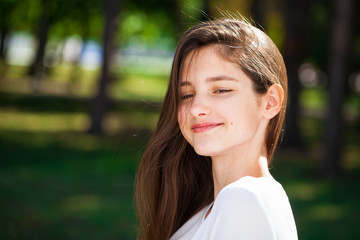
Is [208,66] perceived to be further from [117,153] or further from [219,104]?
[117,153]

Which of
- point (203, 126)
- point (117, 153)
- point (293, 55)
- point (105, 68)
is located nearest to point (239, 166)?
point (203, 126)

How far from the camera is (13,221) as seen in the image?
21.7ft

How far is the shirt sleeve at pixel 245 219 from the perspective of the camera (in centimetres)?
162

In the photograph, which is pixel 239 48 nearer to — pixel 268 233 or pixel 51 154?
pixel 268 233

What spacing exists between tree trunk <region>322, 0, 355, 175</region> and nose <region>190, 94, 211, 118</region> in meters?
8.43

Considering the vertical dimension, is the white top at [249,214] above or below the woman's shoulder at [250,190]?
below

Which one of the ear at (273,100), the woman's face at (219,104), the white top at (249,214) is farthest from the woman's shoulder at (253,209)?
the ear at (273,100)

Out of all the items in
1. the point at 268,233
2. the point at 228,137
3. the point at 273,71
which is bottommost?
the point at 268,233

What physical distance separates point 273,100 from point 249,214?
585 millimetres

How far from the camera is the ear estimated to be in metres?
2.04

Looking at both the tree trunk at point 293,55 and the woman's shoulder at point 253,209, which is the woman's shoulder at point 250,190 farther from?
the tree trunk at point 293,55

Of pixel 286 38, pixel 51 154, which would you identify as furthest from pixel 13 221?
pixel 286 38

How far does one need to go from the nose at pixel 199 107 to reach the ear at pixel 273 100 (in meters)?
0.24

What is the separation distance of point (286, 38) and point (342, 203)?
17.3 ft
